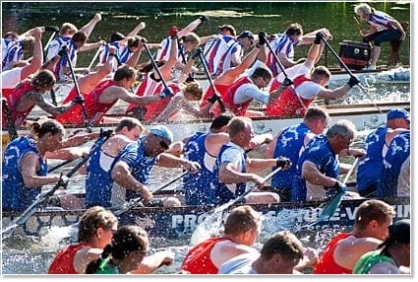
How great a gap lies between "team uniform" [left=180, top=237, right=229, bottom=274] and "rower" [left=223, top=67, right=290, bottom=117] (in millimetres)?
4576

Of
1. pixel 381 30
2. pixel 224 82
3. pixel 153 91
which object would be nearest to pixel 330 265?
pixel 224 82

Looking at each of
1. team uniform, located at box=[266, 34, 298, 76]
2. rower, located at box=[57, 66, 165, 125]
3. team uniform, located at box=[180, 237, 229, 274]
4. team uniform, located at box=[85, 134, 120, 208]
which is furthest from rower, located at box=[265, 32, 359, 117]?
team uniform, located at box=[180, 237, 229, 274]

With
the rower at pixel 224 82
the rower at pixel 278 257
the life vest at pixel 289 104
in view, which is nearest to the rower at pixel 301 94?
the life vest at pixel 289 104

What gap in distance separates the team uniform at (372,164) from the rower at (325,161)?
14.8 inches

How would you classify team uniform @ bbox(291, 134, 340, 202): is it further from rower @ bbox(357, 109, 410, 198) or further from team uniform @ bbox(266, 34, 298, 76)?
team uniform @ bbox(266, 34, 298, 76)

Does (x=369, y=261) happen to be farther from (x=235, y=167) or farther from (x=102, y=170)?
(x=102, y=170)

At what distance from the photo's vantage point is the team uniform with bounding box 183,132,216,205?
260 inches

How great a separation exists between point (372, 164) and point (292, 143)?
603 millimetres

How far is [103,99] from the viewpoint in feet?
29.9

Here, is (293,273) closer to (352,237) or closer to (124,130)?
(352,237)

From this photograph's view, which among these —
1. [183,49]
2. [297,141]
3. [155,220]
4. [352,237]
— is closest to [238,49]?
[183,49]

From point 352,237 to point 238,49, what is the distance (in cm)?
754

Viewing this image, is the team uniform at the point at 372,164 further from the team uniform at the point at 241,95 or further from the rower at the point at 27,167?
the team uniform at the point at 241,95

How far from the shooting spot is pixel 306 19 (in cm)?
1166
